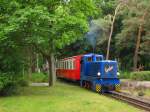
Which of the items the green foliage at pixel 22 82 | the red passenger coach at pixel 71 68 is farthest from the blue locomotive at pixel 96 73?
the green foliage at pixel 22 82

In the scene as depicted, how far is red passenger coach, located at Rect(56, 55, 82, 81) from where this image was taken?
38.7 metres

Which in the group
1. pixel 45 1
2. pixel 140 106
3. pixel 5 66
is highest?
pixel 45 1

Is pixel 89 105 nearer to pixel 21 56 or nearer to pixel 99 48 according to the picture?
pixel 21 56

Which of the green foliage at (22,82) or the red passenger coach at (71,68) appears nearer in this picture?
the green foliage at (22,82)

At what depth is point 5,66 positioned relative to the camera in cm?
2678

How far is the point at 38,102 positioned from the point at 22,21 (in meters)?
5.03

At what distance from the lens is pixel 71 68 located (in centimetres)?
4225

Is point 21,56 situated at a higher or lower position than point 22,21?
lower

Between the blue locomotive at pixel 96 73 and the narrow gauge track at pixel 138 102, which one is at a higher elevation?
the blue locomotive at pixel 96 73

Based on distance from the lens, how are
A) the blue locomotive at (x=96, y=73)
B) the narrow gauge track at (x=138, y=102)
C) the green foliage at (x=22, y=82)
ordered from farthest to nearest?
the blue locomotive at (x=96, y=73) < the green foliage at (x=22, y=82) < the narrow gauge track at (x=138, y=102)

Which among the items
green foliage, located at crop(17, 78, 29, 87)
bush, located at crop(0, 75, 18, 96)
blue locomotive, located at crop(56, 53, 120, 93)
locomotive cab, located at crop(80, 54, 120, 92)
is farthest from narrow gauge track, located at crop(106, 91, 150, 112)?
bush, located at crop(0, 75, 18, 96)

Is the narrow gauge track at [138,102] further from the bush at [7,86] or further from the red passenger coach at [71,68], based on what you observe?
the red passenger coach at [71,68]

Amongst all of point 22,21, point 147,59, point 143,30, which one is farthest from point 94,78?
point 147,59

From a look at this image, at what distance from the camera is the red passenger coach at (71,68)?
3866 cm
